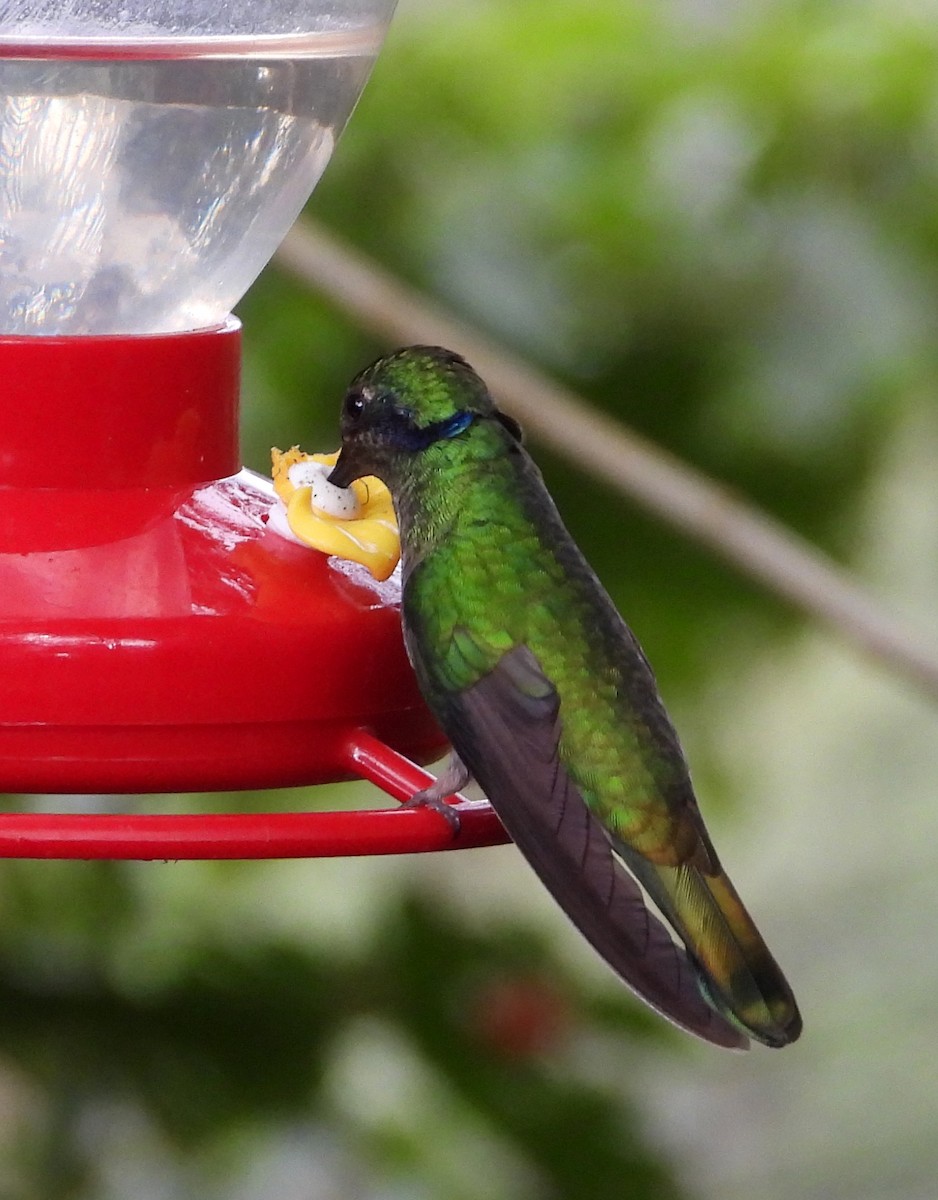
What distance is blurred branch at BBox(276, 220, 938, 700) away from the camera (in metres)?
2.46

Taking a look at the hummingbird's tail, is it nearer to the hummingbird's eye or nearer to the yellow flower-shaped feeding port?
the yellow flower-shaped feeding port

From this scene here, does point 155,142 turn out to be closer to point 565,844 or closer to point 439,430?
point 439,430

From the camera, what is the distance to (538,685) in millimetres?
1872

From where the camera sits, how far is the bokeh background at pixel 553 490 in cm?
294

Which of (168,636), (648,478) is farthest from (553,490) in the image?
(168,636)

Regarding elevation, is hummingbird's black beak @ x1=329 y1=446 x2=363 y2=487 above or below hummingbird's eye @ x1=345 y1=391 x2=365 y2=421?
below

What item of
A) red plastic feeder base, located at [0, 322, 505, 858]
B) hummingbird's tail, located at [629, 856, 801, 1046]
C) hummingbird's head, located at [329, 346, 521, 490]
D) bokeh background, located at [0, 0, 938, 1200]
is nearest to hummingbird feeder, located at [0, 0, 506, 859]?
red plastic feeder base, located at [0, 322, 505, 858]

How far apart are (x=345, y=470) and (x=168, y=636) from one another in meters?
0.43

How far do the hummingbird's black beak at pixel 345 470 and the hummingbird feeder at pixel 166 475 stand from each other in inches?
3.0

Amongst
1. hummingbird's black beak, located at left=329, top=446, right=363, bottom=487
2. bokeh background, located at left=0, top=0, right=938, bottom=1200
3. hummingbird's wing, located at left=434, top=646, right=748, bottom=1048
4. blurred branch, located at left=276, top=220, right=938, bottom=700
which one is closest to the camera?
hummingbird's wing, located at left=434, top=646, right=748, bottom=1048

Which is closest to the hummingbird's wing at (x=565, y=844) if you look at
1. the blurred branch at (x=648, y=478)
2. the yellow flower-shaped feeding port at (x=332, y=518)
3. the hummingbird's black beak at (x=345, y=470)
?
the yellow flower-shaped feeding port at (x=332, y=518)

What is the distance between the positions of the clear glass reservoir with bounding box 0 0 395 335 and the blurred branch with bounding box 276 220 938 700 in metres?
0.41

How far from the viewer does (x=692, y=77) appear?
10.8 feet

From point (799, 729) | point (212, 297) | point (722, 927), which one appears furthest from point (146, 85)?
point (799, 729)
